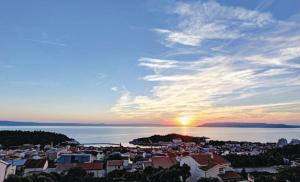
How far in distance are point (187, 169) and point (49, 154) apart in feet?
96.2

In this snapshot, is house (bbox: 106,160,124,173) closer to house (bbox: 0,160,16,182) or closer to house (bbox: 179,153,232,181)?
house (bbox: 179,153,232,181)

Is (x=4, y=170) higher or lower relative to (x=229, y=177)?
higher

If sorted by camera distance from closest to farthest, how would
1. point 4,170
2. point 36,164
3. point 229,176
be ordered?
1. point 4,170
2. point 229,176
3. point 36,164

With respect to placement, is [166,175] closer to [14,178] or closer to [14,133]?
[14,178]

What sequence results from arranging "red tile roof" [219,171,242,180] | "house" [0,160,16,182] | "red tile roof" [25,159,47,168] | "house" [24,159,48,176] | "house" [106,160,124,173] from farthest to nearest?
"house" [106,160,124,173] → "red tile roof" [25,159,47,168] → "house" [24,159,48,176] → "red tile roof" [219,171,242,180] → "house" [0,160,16,182]

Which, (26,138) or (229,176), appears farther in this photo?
(26,138)

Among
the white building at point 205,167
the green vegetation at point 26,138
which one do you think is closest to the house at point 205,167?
the white building at point 205,167

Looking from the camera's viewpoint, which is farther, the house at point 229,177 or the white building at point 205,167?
the white building at point 205,167

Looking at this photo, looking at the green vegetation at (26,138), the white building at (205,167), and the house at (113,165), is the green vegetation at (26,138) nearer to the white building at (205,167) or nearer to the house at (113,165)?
the house at (113,165)

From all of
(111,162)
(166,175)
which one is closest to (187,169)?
(166,175)

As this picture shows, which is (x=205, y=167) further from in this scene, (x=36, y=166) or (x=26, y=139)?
(x=26, y=139)

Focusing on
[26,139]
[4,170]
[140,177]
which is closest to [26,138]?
[26,139]

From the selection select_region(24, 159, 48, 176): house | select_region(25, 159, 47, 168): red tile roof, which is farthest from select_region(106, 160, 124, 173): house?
select_region(25, 159, 47, 168): red tile roof

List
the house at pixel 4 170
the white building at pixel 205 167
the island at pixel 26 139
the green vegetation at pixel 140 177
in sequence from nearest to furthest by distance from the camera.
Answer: the green vegetation at pixel 140 177
the house at pixel 4 170
the white building at pixel 205 167
the island at pixel 26 139
